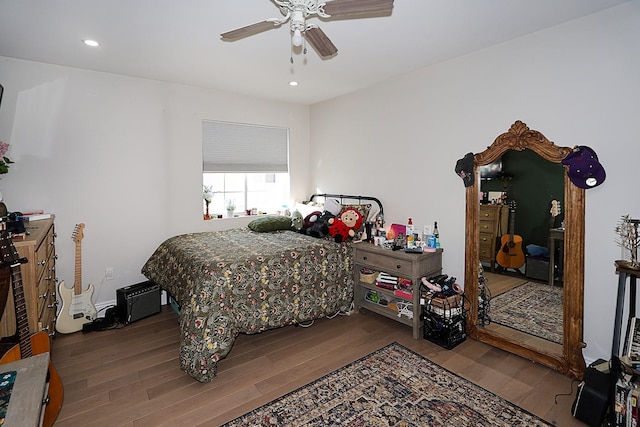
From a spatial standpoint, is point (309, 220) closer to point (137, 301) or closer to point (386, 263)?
point (386, 263)

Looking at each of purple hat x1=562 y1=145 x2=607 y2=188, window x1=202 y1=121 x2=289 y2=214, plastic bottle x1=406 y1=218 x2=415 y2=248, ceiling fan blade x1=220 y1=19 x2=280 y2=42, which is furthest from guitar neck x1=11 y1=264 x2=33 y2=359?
purple hat x1=562 y1=145 x2=607 y2=188

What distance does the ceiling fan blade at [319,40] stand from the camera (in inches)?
75.2

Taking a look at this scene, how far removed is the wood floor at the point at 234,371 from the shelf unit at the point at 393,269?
0.16m

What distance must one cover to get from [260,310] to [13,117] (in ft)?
9.64

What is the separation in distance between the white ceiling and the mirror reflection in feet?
3.38

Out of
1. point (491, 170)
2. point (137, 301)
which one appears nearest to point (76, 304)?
point (137, 301)

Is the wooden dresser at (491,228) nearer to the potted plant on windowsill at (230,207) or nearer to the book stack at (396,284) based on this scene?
the book stack at (396,284)

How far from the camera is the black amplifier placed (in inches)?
132

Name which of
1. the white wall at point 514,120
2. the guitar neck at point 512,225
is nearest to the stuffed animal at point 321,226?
the white wall at point 514,120

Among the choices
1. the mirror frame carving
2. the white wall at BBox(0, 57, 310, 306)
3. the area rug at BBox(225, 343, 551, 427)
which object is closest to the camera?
the area rug at BBox(225, 343, 551, 427)

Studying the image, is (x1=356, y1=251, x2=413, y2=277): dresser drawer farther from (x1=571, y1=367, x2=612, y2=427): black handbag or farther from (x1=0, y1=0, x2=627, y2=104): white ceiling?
(x1=0, y1=0, x2=627, y2=104): white ceiling

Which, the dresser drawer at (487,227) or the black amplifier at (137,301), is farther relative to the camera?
the black amplifier at (137,301)

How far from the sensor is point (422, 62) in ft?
10.6

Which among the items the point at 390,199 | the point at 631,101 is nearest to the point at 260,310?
the point at 390,199
